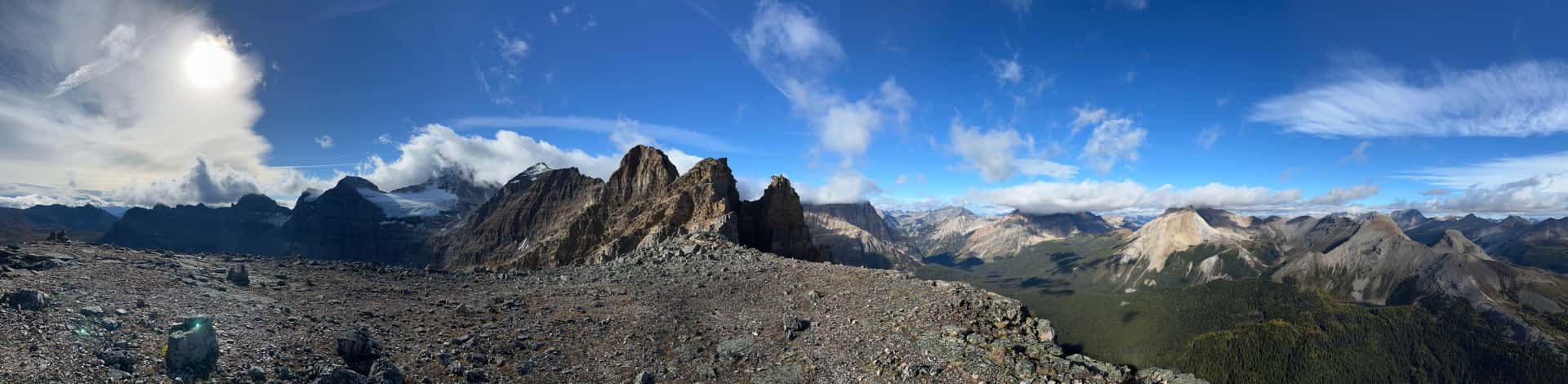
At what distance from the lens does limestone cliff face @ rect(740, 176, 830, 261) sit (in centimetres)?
5788

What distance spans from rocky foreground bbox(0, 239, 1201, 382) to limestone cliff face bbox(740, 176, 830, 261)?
A: 2953cm

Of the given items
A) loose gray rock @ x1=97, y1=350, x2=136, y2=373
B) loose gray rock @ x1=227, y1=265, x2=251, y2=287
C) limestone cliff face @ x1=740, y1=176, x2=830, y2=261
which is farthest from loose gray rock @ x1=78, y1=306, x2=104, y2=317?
limestone cliff face @ x1=740, y1=176, x2=830, y2=261

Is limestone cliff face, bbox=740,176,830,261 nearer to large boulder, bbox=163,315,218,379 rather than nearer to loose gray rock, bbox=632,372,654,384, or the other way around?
loose gray rock, bbox=632,372,654,384

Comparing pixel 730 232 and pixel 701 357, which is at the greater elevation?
pixel 730 232

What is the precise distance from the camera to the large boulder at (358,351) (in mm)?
15117

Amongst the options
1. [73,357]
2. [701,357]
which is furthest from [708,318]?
[73,357]

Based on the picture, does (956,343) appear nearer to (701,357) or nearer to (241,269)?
(701,357)

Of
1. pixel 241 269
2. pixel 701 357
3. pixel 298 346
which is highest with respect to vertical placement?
pixel 241 269

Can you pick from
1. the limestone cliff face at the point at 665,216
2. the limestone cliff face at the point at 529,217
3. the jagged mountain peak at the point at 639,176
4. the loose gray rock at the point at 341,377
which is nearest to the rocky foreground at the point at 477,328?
the loose gray rock at the point at 341,377

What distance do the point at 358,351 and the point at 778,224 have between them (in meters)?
45.6

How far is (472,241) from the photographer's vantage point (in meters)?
196

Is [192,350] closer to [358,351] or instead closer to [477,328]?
[358,351]

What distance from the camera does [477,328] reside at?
63.8 feet

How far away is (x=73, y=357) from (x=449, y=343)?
768 cm
